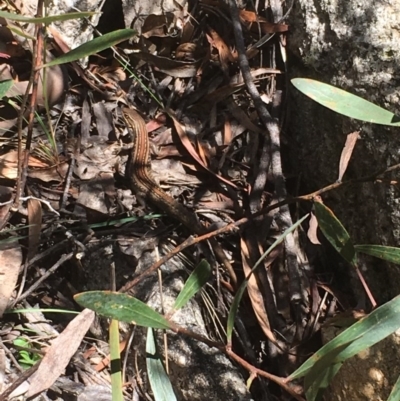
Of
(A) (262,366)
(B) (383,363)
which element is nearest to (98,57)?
(A) (262,366)

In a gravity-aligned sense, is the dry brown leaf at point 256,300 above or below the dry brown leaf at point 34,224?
below

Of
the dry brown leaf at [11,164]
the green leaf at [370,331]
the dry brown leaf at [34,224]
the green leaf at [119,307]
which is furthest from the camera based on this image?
the dry brown leaf at [11,164]

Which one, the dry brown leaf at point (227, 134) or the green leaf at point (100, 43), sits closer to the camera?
the green leaf at point (100, 43)

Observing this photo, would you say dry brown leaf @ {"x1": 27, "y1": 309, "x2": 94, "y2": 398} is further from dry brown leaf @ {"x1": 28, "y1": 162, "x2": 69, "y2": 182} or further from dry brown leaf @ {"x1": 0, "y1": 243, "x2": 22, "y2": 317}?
dry brown leaf @ {"x1": 28, "y1": 162, "x2": 69, "y2": 182}

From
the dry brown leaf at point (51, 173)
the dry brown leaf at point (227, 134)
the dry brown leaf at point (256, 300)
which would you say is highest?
the dry brown leaf at point (227, 134)

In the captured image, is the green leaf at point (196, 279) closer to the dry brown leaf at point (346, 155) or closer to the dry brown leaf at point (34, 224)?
the dry brown leaf at point (346, 155)

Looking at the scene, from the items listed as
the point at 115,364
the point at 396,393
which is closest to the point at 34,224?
the point at 115,364

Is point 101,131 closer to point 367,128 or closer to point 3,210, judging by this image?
point 3,210

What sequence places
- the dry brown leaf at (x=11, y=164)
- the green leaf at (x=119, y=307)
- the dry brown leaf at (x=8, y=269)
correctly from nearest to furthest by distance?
1. the green leaf at (x=119, y=307)
2. the dry brown leaf at (x=8, y=269)
3. the dry brown leaf at (x=11, y=164)

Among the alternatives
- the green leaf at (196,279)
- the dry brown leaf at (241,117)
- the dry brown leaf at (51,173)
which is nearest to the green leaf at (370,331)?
the green leaf at (196,279)
